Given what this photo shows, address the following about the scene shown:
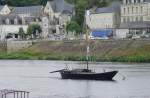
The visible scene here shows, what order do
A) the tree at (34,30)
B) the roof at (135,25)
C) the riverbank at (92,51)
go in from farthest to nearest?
the tree at (34,30), the roof at (135,25), the riverbank at (92,51)

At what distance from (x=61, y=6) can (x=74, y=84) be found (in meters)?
98.5

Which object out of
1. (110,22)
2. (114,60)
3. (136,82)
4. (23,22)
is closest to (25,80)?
(136,82)

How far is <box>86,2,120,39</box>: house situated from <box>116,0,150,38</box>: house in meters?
2.59

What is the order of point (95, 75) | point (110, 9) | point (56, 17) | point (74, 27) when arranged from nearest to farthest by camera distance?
point (95, 75) < point (74, 27) < point (110, 9) < point (56, 17)

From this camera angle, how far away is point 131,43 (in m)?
132

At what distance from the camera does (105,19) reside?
531 feet

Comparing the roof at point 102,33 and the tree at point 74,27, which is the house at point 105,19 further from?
the tree at point 74,27

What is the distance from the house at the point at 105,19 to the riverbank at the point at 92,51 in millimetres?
17894

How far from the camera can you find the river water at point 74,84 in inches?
2867

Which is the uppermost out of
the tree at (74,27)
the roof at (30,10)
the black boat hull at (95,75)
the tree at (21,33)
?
the roof at (30,10)

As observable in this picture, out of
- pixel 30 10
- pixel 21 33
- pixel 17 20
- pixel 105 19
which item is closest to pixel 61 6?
pixel 30 10

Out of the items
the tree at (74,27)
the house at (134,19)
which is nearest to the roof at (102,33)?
the house at (134,19)

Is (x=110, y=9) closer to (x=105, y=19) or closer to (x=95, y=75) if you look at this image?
(x=105, y=19)

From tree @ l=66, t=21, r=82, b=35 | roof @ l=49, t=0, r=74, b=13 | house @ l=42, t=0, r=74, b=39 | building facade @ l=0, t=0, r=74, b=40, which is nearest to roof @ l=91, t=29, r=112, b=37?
tree @ l=66, t=21, r=82, b=35
